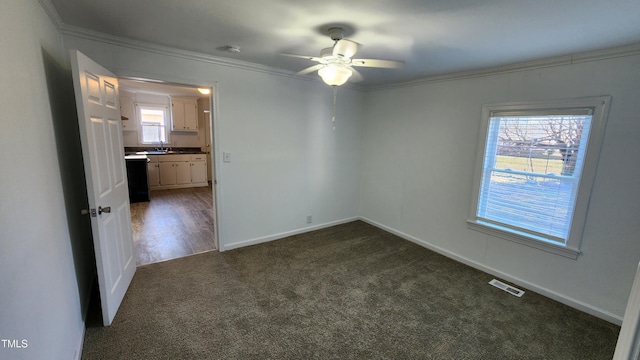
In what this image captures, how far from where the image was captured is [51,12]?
1899 mm

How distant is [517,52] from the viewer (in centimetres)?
240

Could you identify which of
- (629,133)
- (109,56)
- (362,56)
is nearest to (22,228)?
(109,56)

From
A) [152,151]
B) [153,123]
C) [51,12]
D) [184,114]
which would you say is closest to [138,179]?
[152,151]

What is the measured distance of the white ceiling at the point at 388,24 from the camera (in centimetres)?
167

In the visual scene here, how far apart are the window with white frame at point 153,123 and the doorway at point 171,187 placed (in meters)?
0.05

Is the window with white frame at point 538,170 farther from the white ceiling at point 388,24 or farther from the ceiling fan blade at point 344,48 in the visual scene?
the ceiling fan blade at point 344,48

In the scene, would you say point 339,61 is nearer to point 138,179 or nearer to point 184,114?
point 138,179

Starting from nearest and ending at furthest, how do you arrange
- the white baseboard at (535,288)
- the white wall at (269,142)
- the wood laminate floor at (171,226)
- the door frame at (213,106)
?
1. the white baseboard at (535,288)
2. the door frame at (213,106)
3. the white wall at (269,142)
4. the wood laminate floor at (171,226)

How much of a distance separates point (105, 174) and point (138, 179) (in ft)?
13.3

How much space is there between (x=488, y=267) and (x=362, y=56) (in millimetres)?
2767

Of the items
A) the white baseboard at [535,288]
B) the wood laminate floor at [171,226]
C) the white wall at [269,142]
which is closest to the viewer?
the white baseboard at [535,288]

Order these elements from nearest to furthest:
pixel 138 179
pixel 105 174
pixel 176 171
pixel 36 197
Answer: pixel 36 197 < pixel 105 174 < pixel 138 179 < pixel 176 171

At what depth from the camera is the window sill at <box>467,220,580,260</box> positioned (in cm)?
252

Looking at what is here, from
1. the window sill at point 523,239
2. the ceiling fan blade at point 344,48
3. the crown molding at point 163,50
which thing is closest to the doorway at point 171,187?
the crown molding at point 163,50
